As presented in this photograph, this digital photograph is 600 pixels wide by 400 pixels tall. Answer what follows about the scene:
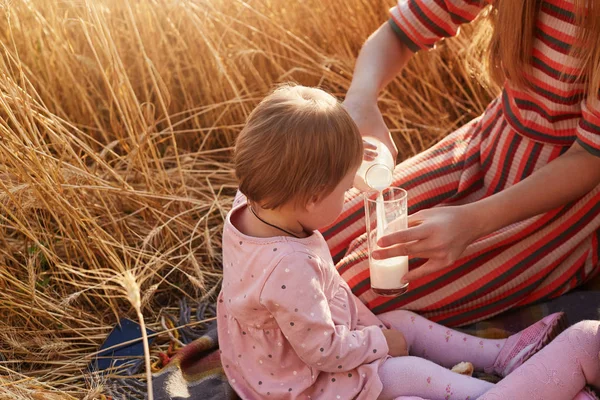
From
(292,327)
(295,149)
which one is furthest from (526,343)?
(295,149)

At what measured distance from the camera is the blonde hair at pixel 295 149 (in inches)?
50.2

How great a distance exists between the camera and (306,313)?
130cm

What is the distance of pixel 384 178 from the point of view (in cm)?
154

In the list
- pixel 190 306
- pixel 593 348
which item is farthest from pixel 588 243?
pixel 190 306

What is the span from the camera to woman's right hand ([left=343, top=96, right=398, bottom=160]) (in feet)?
5.62

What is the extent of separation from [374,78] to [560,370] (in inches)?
32.4

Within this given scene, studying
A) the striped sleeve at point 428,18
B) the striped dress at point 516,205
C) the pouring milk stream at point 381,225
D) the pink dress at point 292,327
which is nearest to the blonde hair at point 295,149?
the pink dress at point 292,327

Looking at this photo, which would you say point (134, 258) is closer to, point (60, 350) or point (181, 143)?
point (60, 350)

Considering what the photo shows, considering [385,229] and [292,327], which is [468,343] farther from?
[292,327]

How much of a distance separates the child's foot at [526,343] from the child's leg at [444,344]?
0.07 ft

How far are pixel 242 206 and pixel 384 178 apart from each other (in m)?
0.30

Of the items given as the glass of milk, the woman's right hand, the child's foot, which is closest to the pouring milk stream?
the glass of milk

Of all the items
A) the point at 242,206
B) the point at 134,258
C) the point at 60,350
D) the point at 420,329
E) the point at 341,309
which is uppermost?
the point at 242,206

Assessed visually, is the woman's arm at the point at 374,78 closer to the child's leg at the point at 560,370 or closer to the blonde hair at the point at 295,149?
the blonde hair at the point at 295,149
